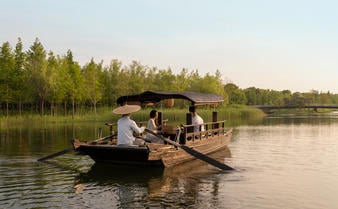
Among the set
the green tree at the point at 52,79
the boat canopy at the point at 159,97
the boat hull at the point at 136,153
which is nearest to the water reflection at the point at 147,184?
the boat hull at the point at 136,153

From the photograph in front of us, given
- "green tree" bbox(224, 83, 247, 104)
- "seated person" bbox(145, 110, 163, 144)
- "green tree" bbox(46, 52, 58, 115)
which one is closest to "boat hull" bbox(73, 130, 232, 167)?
"seated person" bbox(145, 110, 163, 144)

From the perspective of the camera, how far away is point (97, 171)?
14.3m

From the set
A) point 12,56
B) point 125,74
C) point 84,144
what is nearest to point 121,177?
point 84,144

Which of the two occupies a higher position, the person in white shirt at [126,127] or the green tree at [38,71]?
the green tree at [38,71]

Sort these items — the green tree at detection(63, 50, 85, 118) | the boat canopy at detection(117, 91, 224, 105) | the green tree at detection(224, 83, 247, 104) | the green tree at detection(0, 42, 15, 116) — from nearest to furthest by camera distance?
the boat canopy at detection(117, 91, 224, 105)
the green tree at detection(0, 42, 15, 116)
the green tree at detection(63, 50, 85, 118)
the green tree at detection(224, 83, 247, 104)

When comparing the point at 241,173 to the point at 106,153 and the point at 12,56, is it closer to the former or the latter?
the point at 106,153

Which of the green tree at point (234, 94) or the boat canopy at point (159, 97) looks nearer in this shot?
the boat canopy at point (159, 97)

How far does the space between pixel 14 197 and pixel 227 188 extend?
230 inches

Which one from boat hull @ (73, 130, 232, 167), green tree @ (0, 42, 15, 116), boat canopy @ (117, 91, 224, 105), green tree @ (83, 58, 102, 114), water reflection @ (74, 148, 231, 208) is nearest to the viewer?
water reflection @ (74, 148, 231, 208)

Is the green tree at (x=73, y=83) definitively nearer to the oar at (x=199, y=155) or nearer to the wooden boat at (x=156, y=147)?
the wooden boat at (x=156, y=147)

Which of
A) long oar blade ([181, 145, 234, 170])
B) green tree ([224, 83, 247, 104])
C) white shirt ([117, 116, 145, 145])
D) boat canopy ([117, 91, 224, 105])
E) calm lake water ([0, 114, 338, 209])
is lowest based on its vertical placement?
calm lake water ([0, 114, 338, 209])

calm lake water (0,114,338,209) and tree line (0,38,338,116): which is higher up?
tree line (0,38,338,116)

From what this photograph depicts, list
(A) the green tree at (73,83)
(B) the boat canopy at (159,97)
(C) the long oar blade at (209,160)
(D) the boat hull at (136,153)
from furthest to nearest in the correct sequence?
1. (A) the green tree at (73,83)
2. (B) the boat canopy at (159,97)
3. (C) the long oar blade at (209,160)
4. (D) the boat hull at (136,153)

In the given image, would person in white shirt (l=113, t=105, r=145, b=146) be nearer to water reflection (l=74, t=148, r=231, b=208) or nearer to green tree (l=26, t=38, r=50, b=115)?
water reflection (l=74, t=148, r=231, b=208)
